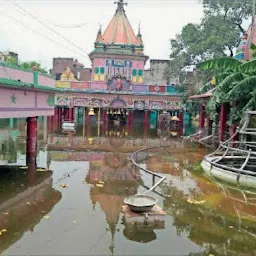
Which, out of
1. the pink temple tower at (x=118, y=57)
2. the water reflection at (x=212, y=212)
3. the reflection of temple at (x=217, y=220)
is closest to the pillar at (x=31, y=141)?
the water reflection at (x=212, y=212)

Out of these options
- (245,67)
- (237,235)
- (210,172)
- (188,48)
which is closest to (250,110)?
(245,67)

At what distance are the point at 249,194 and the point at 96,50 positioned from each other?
3149 cm

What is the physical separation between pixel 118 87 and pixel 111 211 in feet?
97.8

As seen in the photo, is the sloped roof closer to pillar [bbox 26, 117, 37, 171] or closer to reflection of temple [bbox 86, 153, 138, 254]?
reflection of temple [bbox 86, 153, 138, 254]

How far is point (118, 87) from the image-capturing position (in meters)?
39.0

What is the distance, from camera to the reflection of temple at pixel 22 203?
326 inches

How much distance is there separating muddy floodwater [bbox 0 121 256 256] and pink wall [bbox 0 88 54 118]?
94.8 inches

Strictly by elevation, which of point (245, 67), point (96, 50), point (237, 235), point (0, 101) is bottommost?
point (237, 235)

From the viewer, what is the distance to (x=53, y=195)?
11375mm

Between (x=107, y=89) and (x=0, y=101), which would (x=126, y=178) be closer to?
(x=0, y=101)

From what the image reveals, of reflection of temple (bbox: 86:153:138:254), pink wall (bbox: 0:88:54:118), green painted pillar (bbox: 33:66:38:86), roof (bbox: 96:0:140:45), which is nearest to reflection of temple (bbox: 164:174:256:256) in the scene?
reflection of temple (bbox: 86:153:138:254)

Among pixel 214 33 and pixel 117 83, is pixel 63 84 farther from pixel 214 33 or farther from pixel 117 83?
pixel 214 33

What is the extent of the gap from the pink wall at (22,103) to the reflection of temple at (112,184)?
11.9 ft

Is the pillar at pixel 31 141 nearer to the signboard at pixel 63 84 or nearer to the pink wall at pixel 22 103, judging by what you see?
the pink wall at pixel 22 103
